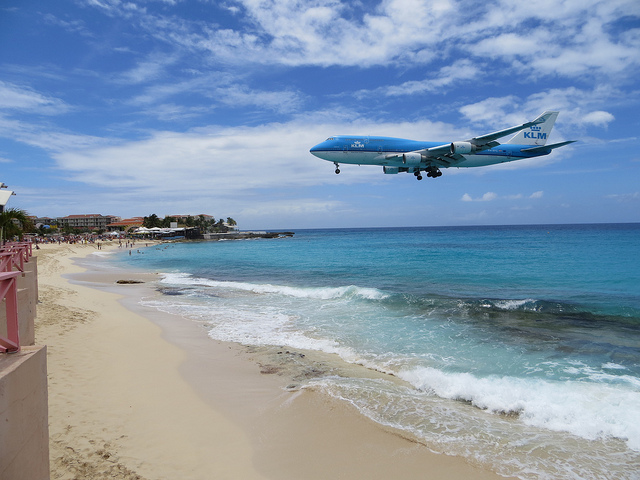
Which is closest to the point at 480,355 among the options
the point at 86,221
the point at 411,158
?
the point at 411,158

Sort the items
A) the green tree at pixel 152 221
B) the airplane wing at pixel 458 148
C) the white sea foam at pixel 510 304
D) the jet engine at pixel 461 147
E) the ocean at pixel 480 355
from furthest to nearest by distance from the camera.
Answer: the green tree at pixel 152 221
the jet engine at pixel 461 147
the airplane wing at pixel 458 148
the white sea foam at pixel 510 304
the ocean at pixel 480 355

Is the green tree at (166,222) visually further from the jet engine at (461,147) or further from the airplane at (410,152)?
the jet engine at (461,147)

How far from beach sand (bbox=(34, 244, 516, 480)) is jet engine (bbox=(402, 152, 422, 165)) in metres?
17.9

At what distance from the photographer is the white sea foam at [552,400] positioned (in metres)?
6.73

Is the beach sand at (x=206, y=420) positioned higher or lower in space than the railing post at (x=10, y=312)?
lower

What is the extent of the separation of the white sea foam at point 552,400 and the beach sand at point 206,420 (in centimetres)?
188

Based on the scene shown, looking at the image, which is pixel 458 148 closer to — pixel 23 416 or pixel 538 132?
pixel 538 132

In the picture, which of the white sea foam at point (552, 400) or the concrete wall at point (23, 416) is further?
the white sea foam at point (552, 400)

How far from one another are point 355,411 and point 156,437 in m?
3.35

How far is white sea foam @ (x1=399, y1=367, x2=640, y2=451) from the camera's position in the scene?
6730 mm

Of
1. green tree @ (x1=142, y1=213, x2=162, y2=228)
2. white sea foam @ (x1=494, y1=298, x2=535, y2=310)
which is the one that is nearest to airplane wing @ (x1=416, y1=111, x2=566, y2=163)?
white sea foam @ (x1=494, y1=298, x2=535, y2=310)

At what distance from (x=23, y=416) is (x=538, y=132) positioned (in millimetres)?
36601

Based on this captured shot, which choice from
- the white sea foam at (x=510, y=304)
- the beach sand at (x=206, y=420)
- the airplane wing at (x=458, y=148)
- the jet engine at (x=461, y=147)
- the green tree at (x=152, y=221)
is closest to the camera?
the beach sand at (x=206, y=420)

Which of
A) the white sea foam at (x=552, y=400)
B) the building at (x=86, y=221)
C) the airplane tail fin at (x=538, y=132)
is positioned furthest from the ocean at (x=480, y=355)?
the building at (x=86, y=221)
